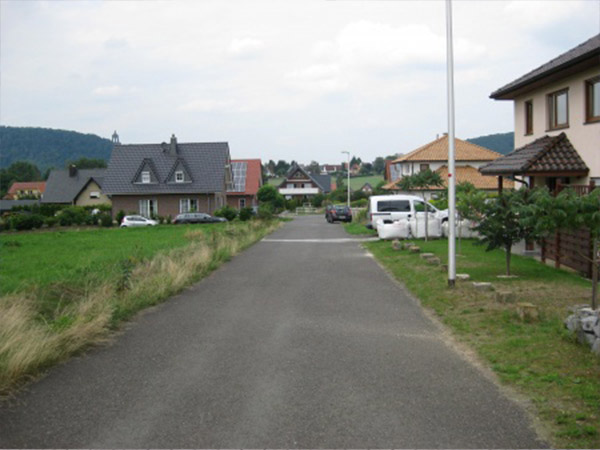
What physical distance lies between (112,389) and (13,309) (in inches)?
121

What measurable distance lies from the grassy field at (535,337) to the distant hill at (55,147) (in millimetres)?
142671

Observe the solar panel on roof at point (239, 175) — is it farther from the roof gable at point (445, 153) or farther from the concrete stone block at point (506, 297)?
the concrete stone block at point (506, 297)

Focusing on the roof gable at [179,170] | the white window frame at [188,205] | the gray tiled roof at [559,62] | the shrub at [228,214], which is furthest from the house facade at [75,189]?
the gray tiled roof at [559,62]

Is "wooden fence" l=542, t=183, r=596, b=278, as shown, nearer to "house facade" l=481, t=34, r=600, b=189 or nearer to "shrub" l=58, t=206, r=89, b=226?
"house facade" l=481, t=34, r=600, b=189

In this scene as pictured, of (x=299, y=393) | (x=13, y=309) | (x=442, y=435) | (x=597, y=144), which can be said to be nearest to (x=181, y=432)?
(x=299, y=393)

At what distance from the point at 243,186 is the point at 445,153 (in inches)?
1153

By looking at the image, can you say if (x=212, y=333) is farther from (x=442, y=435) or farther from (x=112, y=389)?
(x=442, y=435)

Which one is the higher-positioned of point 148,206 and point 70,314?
point 148,206

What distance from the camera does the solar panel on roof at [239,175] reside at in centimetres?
8150

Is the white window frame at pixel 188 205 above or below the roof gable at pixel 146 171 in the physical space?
below

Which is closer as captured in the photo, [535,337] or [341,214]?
[535,337]

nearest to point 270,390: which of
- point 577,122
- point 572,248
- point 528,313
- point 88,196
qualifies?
point 528,313

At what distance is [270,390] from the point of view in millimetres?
6160

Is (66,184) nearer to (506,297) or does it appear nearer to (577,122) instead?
(577,122)
